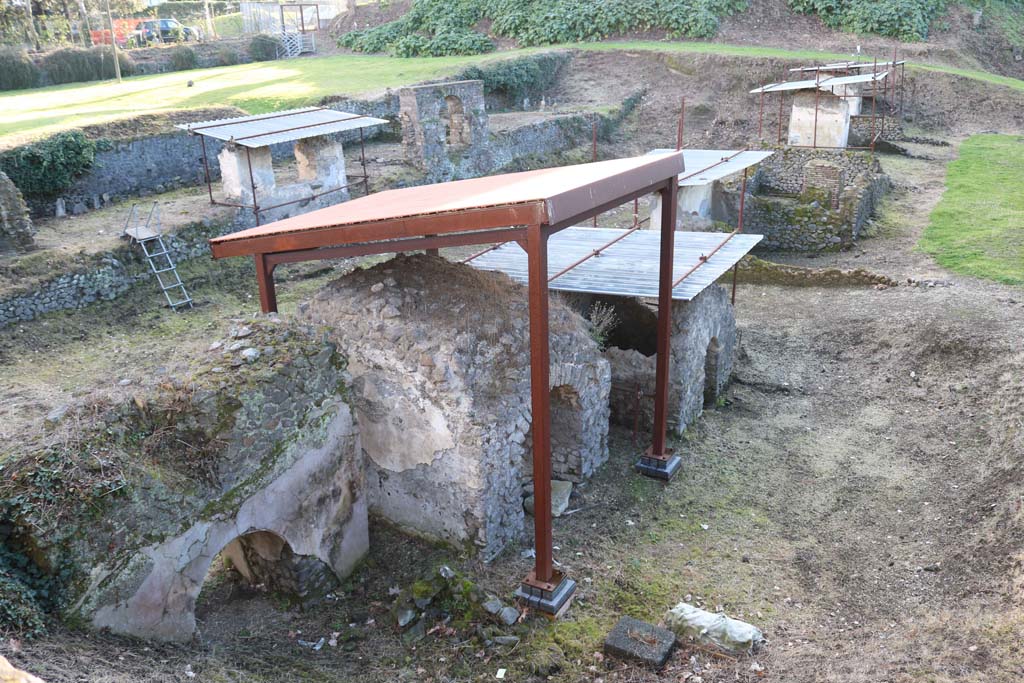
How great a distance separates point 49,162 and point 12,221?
3013 millimetres

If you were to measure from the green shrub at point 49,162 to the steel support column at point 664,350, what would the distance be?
43.8 feet

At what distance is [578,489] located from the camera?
9.60 meters

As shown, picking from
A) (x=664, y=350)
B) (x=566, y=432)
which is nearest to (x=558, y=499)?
(x=566, y=432)

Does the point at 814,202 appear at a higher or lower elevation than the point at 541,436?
lower

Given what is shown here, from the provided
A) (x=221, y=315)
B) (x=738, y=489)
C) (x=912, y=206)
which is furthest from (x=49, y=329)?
(x=912, y=206)

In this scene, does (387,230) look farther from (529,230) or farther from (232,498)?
(232,498)

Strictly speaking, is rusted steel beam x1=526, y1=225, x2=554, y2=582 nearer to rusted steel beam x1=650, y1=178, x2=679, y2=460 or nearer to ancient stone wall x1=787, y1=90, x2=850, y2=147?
rusted steel beam x1=650, y1=178, x2=679, y2=460

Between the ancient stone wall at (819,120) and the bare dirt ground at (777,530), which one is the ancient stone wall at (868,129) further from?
the bare dirt ground at (777,530)

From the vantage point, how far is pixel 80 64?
87.1 feet

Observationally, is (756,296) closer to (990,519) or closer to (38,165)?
(990,519)

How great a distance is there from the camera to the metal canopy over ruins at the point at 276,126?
1636 cm

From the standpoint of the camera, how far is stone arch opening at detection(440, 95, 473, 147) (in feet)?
70.7

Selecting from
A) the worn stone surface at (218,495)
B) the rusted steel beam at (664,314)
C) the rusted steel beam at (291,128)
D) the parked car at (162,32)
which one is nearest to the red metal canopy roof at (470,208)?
the rusted steel beam at (664,314)

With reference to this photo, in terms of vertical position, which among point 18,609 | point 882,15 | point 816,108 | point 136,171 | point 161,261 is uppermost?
point 882,15
